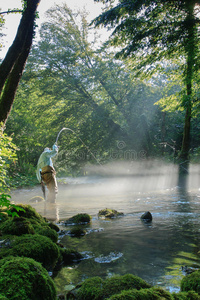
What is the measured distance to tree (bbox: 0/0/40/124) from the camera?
665cm

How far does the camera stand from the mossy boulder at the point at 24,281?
2.45 meters

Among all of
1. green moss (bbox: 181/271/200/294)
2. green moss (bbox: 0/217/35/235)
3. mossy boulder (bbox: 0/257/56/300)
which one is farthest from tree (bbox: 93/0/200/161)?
mossy boulder (bbox: 0/257/56/300)

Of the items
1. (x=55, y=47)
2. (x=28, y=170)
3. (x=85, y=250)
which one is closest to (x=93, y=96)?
(x=55, y=47)

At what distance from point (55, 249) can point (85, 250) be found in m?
1.04

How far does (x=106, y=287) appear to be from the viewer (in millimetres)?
3092

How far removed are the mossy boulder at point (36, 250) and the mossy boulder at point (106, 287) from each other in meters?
1.08

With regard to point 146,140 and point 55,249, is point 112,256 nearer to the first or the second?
point 55,249

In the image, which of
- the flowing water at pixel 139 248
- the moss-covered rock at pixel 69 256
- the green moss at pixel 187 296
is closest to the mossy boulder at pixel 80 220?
the flowing water at pixel 139 248

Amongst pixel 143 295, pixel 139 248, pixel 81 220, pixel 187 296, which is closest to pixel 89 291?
pixel 143 295

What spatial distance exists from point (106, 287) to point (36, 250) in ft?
4.74

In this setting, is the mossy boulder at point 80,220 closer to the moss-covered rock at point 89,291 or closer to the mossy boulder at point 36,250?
the mossy boulder at point 36,250

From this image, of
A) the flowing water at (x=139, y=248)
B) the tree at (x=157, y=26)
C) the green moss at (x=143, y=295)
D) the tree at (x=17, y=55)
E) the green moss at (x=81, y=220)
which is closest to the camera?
the green moss at (x=143, y=295)

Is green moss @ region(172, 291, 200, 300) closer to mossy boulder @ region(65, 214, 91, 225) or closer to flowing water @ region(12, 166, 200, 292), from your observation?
flowing water @ region(12, 166, 200, 292)

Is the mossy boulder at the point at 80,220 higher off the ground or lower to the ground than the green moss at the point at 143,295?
lower
